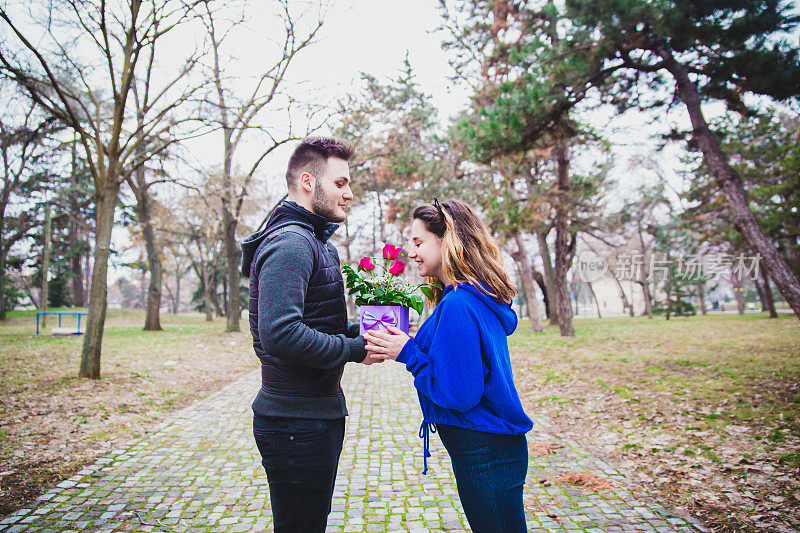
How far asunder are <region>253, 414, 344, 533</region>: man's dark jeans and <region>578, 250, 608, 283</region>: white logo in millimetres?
37923

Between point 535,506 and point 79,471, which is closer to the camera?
point 535,506

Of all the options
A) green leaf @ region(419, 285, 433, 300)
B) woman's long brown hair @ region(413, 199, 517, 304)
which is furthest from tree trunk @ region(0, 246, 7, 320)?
woman's long brown hair @ region(413, 199, 517, 304)

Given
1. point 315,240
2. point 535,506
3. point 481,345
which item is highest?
point 315,240

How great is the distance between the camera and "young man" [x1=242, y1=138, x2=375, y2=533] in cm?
178

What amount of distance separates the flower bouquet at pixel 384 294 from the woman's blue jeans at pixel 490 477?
561 mm

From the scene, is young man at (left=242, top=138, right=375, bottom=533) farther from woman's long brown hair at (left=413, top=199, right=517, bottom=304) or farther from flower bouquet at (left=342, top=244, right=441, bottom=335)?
woman's long brown hair at (left=413, top=199, right=517, bottom=304)

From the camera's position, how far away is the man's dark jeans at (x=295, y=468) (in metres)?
1.91

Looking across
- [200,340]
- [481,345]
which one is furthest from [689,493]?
[200,340]

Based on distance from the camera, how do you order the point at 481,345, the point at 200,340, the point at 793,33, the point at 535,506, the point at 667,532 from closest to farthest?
the point at 481,345
the point at 667,532
the point at 535,506
the point at 793,33
the point at 200,340

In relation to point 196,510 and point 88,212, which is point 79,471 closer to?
point 196,510

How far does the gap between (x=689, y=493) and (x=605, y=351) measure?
920cm

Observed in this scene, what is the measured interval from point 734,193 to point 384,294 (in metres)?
8.53

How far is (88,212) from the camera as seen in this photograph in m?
26.1

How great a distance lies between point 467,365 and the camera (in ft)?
5.99
